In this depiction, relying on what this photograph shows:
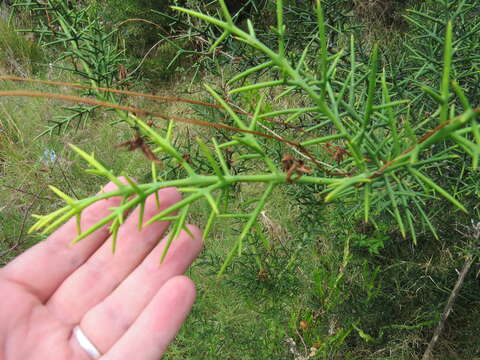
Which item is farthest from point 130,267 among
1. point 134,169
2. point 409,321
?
point 134,169

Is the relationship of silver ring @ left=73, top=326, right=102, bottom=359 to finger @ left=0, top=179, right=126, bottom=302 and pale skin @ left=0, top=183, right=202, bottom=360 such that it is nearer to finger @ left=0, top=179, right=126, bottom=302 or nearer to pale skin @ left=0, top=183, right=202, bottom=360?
pale skin @ left=0, top=183, right=202, bottom=360

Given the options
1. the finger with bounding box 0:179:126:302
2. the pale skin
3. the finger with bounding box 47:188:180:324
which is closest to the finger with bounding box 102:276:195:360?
the pale skin

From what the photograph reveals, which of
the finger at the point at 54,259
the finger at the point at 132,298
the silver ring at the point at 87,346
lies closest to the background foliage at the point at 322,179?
the finger at the point at 132,298

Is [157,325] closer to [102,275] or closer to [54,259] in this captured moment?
[102,275]

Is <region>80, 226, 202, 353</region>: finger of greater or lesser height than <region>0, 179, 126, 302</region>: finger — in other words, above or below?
below

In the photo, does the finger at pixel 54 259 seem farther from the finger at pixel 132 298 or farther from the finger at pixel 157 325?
the finger at pixel 157 325

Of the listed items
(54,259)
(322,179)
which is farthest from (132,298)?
(322,179)
